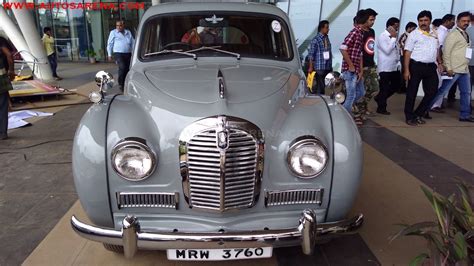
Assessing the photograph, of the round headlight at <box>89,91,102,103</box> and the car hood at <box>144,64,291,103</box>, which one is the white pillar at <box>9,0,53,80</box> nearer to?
the car hood at <box>144,64,291,103</box>

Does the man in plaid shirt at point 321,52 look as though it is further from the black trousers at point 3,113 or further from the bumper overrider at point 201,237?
the bumper overrider at point 201,237

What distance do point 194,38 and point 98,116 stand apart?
4.91 feet

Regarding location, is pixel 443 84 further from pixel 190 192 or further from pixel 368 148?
pixel 190 192

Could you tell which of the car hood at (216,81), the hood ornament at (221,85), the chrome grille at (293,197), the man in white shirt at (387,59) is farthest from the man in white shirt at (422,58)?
the chrome grille at (293,197)

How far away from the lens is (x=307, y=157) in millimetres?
2566

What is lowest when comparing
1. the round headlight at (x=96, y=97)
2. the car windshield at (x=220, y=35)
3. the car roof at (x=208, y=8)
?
the round headlight at (x=96, y=97)

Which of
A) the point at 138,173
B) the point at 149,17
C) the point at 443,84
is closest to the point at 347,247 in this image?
the point at 138,173

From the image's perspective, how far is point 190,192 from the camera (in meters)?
2.54

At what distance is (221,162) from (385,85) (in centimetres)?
638

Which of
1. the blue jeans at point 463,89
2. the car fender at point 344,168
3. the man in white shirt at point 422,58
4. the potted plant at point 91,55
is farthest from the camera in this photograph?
the potted plant at point 91,55

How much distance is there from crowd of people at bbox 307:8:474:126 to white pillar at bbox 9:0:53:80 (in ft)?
27.7

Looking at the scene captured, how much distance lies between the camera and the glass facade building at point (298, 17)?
38.8 feet

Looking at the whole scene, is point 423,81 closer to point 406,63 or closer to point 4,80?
point 406,63

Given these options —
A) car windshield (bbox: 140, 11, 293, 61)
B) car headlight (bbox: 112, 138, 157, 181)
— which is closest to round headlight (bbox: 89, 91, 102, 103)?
car headlight (bbox: 112, 138, 157, 181)
